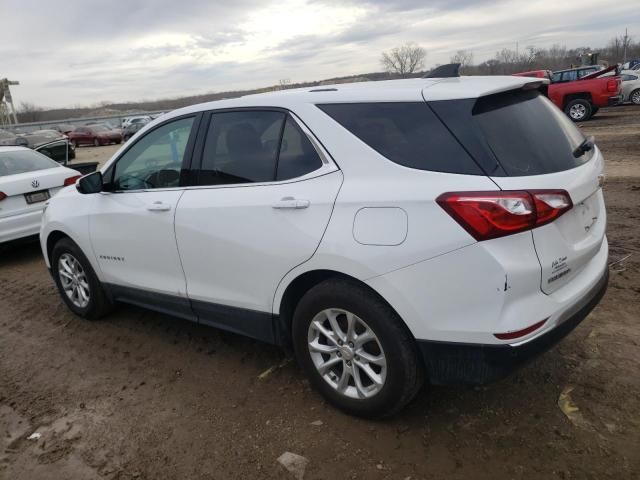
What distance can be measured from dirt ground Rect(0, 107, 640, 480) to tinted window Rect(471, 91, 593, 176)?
4.36 feet

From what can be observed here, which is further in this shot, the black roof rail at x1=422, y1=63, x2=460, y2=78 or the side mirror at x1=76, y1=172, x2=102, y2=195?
the side mirror at x1=76, y1=172, x2=102, y2=195

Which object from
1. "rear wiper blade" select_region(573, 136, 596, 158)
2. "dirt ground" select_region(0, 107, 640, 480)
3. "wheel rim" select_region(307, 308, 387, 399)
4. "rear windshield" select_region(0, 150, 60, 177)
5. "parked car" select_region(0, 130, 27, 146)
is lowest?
"dirt ground" select_region(0, 107, 640, 480)

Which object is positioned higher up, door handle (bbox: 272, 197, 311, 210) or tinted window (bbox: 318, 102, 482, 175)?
tinted window (bbox: 318, 102, 482, 175)

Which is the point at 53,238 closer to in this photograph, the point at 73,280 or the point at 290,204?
the point at 73,280

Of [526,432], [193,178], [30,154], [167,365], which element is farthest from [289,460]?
[30,154]

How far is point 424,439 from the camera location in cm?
275

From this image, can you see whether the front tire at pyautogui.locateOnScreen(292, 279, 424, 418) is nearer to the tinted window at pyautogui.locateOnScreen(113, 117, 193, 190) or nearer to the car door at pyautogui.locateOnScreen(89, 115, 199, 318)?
the car door at pyautogui.locateOnScreen(89, 115, 199, 318)

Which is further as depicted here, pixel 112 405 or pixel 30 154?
pixel 30 154

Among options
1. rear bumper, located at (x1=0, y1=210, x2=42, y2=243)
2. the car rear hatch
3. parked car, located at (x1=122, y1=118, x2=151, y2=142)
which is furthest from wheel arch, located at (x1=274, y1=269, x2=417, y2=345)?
parked car, located at (x1=122, y1=118, x2=151, y2=142)

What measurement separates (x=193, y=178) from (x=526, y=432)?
251cm

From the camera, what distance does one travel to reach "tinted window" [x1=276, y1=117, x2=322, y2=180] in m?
2.88

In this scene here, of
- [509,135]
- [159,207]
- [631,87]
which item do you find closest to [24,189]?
[159,207]

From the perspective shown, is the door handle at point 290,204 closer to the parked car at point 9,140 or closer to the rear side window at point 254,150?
the rear side window at point 254,150

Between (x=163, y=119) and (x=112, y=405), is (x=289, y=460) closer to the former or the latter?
(x=112, y=405)
